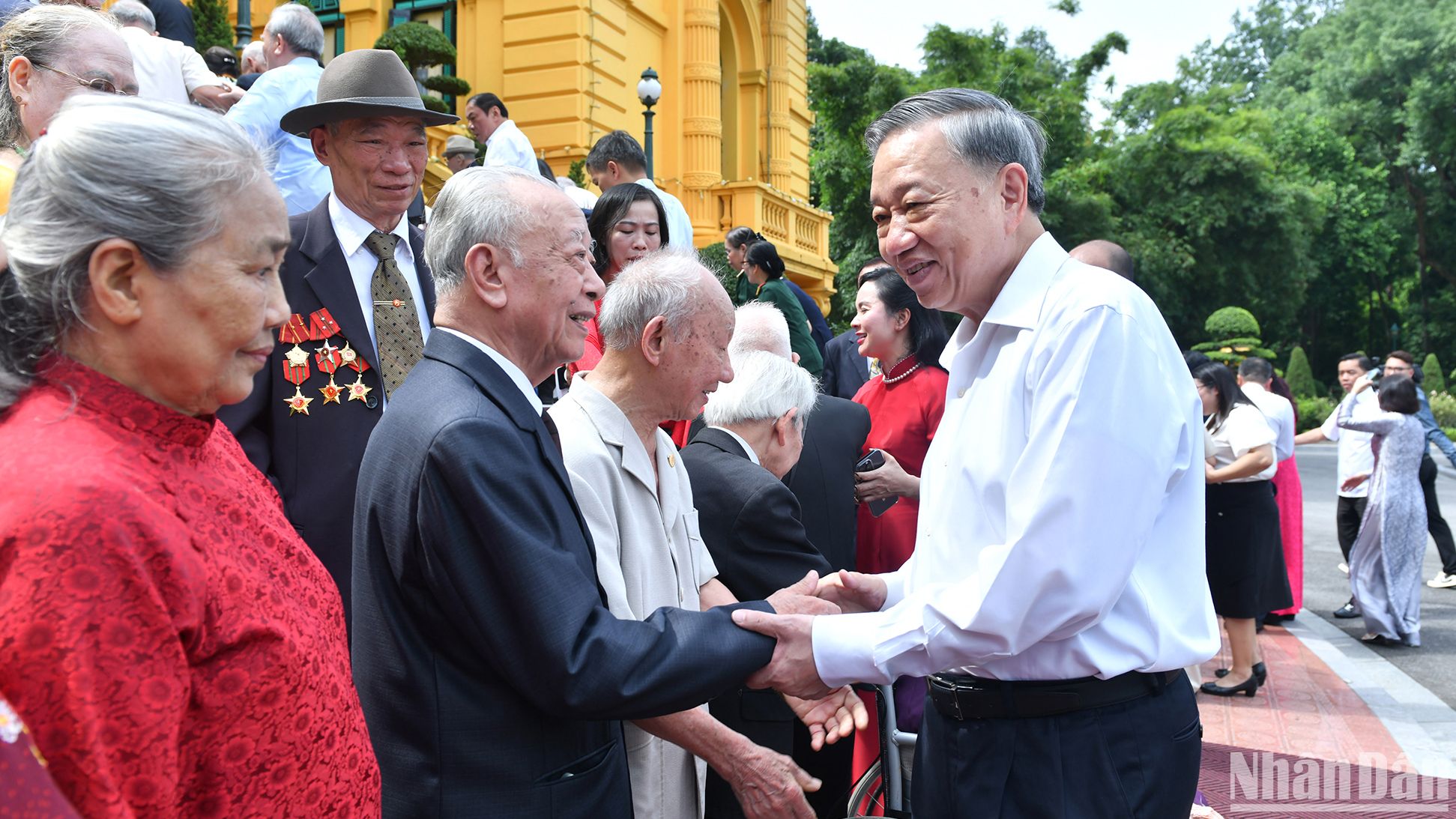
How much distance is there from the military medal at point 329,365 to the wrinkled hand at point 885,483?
2086 millimetres

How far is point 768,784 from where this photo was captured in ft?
8.40

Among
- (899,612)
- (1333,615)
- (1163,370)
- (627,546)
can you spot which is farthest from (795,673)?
(1333,615)

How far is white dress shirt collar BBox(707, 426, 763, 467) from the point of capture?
3.70 metres

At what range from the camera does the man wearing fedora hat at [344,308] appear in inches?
119

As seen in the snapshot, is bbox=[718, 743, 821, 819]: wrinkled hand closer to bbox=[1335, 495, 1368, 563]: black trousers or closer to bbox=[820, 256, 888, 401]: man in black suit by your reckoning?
bbox=[820, 256, 888, 401]: man in black suit

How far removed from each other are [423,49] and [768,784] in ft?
45.9

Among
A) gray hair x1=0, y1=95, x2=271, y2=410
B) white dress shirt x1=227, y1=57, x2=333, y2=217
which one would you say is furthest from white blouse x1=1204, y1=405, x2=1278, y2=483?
gray hair x1=0, y1=95, x2=271, y2=410

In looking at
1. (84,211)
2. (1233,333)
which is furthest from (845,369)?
(1233,333)

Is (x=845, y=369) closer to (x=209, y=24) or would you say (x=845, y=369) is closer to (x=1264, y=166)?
(x=209, y=24)

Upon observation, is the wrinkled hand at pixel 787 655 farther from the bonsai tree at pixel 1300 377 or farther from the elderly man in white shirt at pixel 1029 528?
the bonsai tree at pixel 1300 377

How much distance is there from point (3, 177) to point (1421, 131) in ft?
166

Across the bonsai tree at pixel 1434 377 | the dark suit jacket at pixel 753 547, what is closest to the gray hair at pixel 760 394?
the dark suit jacket at pixel 753 547

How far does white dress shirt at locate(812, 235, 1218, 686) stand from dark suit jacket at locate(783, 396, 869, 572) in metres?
1.80

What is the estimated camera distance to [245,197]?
151 centimetres
